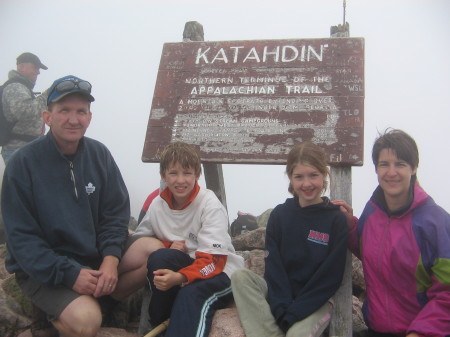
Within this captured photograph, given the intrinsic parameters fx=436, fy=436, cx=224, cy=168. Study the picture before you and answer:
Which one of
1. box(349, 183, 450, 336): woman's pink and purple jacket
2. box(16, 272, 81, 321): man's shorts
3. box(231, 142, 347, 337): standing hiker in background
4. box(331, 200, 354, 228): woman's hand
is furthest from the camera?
box(331, 200, 354, 228): woman's hand

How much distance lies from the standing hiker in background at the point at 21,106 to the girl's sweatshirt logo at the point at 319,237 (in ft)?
16.8

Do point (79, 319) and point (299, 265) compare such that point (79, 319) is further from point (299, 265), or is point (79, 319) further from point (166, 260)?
point (299, 265)

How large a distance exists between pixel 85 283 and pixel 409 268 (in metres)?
2.25

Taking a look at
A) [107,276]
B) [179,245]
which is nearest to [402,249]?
[179,245]

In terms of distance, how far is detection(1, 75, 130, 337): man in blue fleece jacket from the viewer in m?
3.11

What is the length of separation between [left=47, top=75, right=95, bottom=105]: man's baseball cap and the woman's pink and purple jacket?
95.0 inches

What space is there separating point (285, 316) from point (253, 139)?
68.2 inches

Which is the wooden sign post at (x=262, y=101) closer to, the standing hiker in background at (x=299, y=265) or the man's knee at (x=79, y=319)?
the standing hiker in background at (x=299, y=265)

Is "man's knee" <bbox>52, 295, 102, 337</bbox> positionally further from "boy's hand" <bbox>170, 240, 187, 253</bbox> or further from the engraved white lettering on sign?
the engraved white lettering on sign

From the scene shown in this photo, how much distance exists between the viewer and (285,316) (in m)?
2.91

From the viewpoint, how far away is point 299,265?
3.19m

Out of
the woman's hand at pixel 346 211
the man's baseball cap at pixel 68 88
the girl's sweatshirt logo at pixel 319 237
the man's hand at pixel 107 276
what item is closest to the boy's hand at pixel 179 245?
the man's hand at pixel 107 276

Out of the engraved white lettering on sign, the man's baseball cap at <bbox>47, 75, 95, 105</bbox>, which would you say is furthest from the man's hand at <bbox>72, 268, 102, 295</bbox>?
the engraved white lettering on sign

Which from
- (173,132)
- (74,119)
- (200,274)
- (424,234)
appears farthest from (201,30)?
(424,234)
